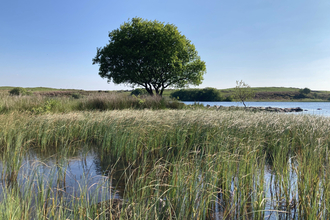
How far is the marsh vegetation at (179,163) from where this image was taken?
2.61 meters

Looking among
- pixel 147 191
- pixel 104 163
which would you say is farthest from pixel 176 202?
pixel 104 163

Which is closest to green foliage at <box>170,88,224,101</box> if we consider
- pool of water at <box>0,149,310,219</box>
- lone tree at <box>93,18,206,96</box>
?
lone tree at <box>93,18,206,96</box>

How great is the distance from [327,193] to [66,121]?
24.7ft

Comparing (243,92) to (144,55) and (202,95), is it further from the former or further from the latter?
(202,95)

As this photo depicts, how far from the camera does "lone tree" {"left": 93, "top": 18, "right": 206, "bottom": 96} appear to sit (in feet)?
76.8

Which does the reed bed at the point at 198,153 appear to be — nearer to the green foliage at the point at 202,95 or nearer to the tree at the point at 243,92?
the tree at the point at 243,92

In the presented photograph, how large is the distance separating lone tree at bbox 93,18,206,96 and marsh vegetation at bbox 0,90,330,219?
17134mm

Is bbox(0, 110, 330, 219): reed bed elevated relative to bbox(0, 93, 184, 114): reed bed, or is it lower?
lower

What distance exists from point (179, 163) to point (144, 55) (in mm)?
21483

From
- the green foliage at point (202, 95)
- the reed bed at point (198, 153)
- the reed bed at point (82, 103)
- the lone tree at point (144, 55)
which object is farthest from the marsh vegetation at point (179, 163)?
the green foliage at point (202, 95)

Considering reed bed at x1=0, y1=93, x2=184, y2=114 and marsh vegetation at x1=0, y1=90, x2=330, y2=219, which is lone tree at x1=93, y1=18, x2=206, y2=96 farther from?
marsh vegetation at x1=0, y1=90, x2=330, y2=219

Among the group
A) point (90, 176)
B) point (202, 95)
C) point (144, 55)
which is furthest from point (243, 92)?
point (202, 95)

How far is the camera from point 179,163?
2742 mm

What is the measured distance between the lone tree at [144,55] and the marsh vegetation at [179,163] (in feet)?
56.2
